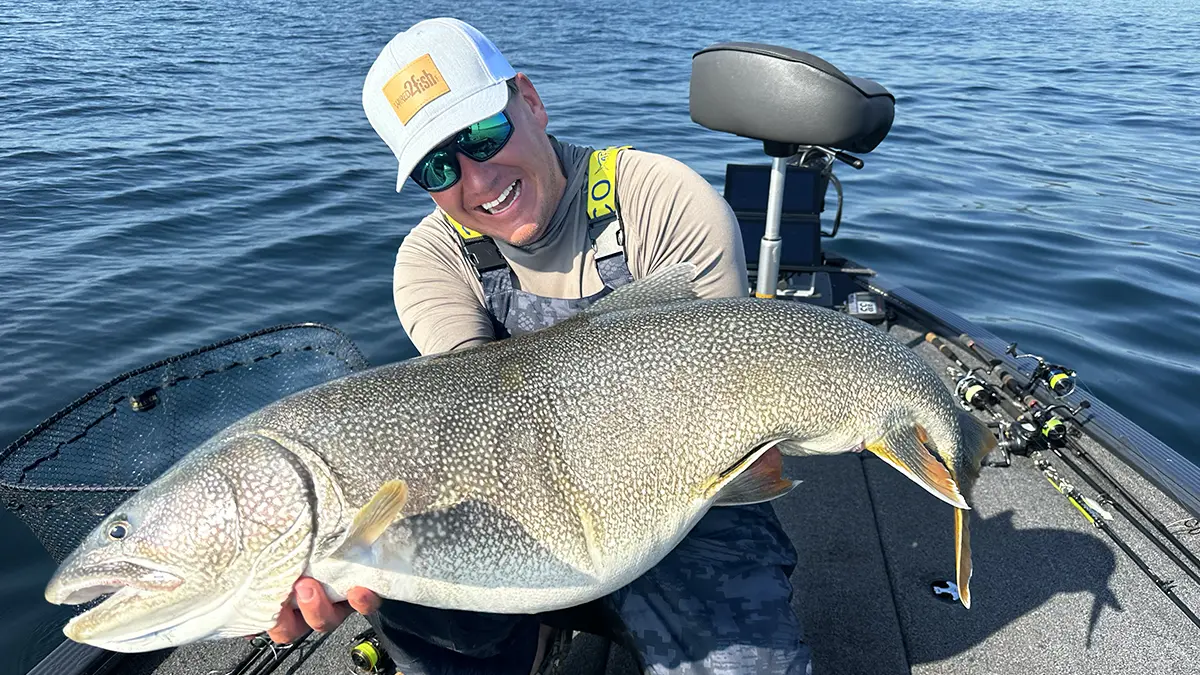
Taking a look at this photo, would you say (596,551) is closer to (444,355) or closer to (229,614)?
(444,355)

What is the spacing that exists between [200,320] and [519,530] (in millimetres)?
5383

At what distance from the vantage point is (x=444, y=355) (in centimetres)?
233

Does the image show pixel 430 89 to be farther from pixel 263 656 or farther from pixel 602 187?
pixel 263 656

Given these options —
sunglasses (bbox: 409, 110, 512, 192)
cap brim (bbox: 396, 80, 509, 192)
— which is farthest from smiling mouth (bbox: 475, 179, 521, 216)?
cap brim (bbox: 396, 80, 509, 192)

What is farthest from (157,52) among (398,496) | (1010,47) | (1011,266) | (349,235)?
(1010,47)

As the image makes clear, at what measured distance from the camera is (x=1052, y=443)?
4012mm

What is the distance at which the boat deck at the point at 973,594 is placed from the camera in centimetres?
291

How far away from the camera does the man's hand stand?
1999 mm

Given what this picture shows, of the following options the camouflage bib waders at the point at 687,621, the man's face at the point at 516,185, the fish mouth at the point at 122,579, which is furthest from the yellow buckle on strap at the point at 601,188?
the fish mouth at the point at 122,579

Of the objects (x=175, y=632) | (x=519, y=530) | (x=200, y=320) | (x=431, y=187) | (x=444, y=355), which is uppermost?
(x=431, y=187)

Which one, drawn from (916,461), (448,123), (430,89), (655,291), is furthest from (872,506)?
(430,89)

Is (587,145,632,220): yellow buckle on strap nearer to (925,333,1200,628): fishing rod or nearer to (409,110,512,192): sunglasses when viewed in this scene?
(409,110,512,192): sunglasses

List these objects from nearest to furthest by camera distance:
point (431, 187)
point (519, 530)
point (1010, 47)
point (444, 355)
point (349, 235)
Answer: point (519, 530) → point (444, 355) → point (431, 187) → point (349, 235) → point (1010, 47)

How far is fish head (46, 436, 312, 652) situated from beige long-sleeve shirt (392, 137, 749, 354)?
3.19ft
